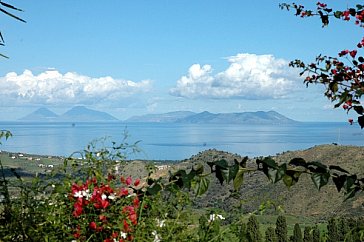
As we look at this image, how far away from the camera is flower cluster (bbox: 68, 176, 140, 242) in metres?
2.07

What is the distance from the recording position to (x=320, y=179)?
177 centimetres

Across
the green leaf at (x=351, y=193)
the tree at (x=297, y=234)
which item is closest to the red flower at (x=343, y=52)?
the green leaf at (x=351, y=193)

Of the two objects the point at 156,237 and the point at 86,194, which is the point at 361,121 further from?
the point at 86,194

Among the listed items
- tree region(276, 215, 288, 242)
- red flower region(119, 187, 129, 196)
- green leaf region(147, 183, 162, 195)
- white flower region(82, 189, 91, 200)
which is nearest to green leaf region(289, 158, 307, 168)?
green leaf region(147, 183, 162, 195)

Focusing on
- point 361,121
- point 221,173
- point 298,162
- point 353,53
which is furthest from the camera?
point 353,53

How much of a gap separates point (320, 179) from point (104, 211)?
891 mm

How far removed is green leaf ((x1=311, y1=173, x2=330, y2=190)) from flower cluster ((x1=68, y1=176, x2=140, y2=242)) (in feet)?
2.36

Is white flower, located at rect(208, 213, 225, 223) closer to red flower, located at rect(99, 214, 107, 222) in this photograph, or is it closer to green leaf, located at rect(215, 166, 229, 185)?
red flower, located at rect(99, 214, 107, 222)

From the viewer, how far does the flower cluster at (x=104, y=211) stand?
207 centimetres

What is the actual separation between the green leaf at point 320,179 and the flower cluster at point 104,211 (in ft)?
2.36

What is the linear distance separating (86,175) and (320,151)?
269ft

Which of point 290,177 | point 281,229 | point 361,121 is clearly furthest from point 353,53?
point 281,229

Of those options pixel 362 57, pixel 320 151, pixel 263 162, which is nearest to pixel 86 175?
pixel 263 162

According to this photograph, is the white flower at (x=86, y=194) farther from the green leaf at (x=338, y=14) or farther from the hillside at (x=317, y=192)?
the hillside at (x=317, y=192)
